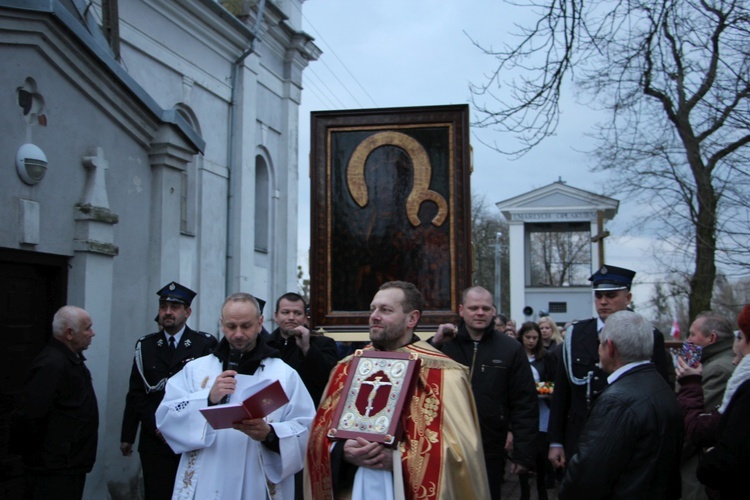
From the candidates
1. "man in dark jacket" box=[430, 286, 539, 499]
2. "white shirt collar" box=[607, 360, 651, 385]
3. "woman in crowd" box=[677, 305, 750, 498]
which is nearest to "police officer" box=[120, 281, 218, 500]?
"man in dark jacket" box=[430, 286, 539, 499]

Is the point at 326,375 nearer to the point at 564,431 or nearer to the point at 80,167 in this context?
the point at 564,431

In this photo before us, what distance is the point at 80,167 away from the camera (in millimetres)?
7168

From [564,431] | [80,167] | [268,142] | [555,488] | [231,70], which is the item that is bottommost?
[555,488]

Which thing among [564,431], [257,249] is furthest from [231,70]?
[564,431]

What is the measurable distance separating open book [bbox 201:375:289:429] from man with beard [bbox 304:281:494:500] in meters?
0.33

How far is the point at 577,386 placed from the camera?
5547 mm

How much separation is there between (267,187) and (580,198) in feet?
48.2

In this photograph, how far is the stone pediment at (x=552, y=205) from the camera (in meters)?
29.5

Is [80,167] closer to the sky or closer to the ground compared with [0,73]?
closer to the ground

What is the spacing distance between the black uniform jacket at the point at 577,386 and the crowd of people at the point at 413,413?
0.4 inches

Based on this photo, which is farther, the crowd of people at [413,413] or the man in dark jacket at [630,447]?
the crowd of people at [413,413]

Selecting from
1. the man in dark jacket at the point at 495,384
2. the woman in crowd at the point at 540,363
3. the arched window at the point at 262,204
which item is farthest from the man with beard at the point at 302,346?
the arched window at the point at 262,204

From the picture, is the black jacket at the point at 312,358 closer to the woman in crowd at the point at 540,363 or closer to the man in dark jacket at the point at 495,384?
the man in dark jacket at the point at 495,384

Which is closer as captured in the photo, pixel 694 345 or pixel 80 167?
pixel 694 345
